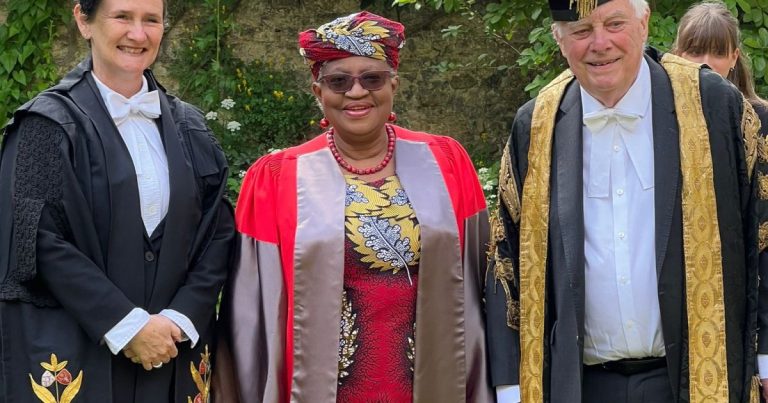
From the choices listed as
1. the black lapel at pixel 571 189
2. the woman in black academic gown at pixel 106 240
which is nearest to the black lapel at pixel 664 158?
the black lapel at pixel 571 189

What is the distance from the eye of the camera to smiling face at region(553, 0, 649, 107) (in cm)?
317

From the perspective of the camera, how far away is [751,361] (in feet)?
10.5

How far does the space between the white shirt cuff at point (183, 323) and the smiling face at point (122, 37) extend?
0.70 meters

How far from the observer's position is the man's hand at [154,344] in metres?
3.22

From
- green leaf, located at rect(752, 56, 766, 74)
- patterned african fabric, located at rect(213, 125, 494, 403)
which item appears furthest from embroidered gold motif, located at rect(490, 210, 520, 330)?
green leaf, located at rect(752, 56, 766, 74)

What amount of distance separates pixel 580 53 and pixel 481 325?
939 millimetres

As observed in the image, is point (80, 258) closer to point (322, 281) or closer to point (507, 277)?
point (322, 281)

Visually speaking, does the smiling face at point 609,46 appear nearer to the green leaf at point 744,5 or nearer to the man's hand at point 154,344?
the man's hand at point 154,344

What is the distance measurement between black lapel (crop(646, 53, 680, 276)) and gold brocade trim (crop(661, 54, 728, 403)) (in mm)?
27

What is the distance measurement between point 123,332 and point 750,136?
1889 millimetres

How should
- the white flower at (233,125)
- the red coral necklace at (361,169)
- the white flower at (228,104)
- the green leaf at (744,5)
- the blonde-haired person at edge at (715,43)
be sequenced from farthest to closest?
the white flower at (228,104)
the white flower at (233,125)
the green leaf at (744,5)
the blonde-haired person at edge at (715,43)
the red coral necklace at (361,169)

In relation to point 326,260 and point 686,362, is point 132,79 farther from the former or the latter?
point 686,362

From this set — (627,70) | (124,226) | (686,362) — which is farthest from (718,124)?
(124,226)

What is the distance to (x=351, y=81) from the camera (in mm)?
3436
